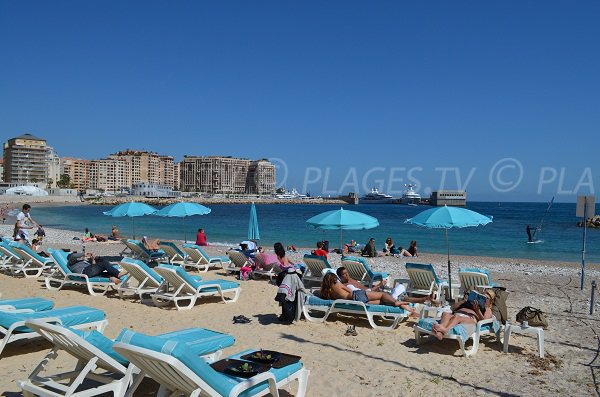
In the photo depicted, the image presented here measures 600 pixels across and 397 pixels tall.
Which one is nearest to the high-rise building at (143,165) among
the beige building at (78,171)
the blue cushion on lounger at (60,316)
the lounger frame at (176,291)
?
the beige building at (78,171)

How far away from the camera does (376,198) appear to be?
13762 cm

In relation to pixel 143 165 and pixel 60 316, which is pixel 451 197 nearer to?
pixel 143 165

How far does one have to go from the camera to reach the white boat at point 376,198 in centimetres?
13620

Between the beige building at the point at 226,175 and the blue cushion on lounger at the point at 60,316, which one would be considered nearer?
the blue cushion on lounger at the point at 60,316

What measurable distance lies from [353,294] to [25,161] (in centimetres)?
13832

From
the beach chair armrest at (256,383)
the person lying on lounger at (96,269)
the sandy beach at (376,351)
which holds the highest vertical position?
the beach chair armrest at (256,383)

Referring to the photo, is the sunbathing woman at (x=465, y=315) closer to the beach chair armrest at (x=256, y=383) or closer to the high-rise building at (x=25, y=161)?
the beach chair armrest at (x=256, y=383)

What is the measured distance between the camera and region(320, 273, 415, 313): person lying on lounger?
6852mm

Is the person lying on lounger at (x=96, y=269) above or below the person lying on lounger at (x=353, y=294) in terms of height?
below

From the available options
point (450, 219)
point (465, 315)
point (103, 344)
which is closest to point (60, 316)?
point (103, 344)

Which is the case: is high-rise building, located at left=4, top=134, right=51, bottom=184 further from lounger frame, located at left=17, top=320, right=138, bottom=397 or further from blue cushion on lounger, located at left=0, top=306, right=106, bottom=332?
lounger frame, located at left=17, top=320, right=138, bottom=397

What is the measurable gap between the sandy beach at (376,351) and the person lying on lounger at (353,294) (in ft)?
1.10

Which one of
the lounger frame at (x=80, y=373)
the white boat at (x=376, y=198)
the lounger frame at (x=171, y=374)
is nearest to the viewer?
the lounger frame at (x=171, y=374)

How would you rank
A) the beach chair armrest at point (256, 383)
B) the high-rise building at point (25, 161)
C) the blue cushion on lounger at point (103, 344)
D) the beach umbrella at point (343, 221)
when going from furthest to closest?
the high-rise building at point (25, 161)
the beach umbrella at point (343, 221)
the blue cushion on lounger at point (103, 344)
the beach chair armrest at point (256, 383)
